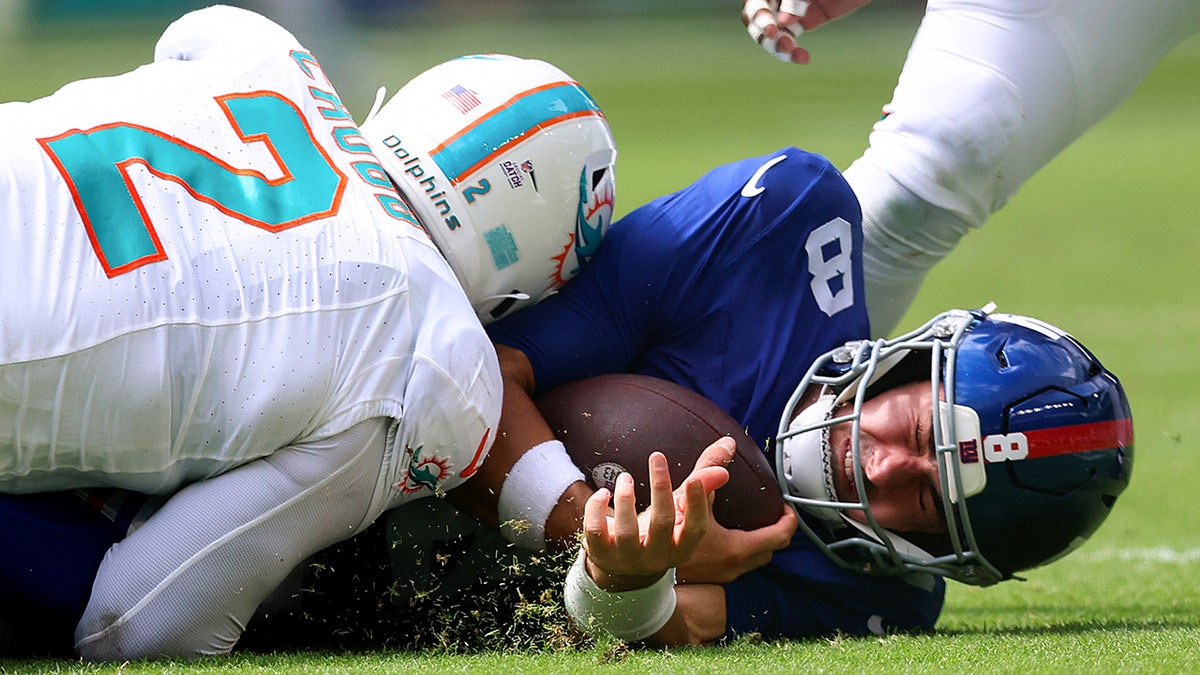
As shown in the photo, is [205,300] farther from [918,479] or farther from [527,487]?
[918,479]

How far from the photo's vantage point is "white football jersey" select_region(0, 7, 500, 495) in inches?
83.7

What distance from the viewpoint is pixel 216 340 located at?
2188mm

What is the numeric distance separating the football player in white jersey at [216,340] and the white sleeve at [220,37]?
7 cm

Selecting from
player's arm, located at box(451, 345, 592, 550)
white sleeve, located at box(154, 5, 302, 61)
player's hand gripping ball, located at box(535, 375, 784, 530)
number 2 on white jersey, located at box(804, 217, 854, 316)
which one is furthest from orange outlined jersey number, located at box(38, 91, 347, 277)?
number 2 on white jersey, located at box(804, 217, 854, 316)

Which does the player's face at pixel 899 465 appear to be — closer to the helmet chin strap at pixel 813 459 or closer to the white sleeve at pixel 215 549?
the helmet chin strap at pixel 813 459

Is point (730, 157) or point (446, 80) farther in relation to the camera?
point (730, 157)

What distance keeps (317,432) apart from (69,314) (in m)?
0.40

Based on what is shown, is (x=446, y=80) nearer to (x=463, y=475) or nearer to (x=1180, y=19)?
(x=463, y=475)

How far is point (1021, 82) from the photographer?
3223mm

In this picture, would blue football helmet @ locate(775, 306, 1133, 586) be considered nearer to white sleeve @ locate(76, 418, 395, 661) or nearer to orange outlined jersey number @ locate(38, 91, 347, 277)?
white sleeve @ locate(76, 418, 395, 661)

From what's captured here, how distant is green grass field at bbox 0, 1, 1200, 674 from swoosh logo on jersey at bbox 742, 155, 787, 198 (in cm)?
27

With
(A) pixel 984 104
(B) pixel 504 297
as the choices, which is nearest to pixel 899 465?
(B) pixel 504 297

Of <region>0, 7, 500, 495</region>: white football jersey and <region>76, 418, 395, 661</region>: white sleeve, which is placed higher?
<region>0, 7, 500, 495</region>: white football jersey

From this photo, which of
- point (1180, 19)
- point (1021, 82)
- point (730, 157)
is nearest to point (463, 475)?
point (1021, 82)
